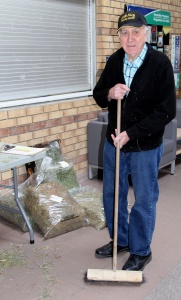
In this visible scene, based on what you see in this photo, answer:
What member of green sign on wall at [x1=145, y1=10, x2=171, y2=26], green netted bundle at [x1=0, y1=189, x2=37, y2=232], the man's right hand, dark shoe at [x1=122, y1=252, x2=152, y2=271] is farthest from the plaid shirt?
green sign on wall at [x1=145, y1=10, x2=171, y2=26]

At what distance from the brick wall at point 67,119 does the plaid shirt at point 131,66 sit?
5.45ft

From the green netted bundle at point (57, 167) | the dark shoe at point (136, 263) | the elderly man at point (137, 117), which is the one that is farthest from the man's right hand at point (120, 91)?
the green netted bundle at point (57, 167)

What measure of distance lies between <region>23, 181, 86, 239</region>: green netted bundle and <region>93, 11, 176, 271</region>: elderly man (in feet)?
1.92

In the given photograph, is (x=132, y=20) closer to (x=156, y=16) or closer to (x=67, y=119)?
(x=67, y=119)

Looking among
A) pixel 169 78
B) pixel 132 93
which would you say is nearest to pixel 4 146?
pixel 132 93

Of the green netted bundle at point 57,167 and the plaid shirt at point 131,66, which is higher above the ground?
the plaid shirt at point 131,66

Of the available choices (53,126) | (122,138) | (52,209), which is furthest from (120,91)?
(53,126)

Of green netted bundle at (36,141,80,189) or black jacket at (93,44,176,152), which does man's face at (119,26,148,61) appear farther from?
green netted bundle at (36,141,80,189)

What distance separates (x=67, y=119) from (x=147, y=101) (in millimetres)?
2183

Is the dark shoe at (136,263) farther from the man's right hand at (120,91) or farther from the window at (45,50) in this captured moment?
the window at (45,50)

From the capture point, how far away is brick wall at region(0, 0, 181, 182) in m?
3.80

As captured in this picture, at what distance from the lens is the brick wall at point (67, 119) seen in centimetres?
380

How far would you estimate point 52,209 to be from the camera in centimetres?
312

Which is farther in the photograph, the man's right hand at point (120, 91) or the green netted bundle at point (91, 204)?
the green netted bundle at point (91, 204)
